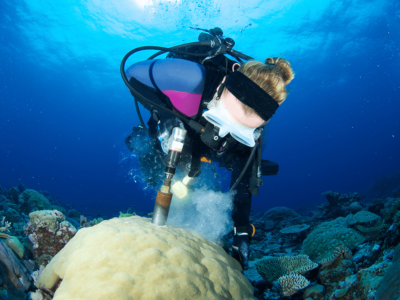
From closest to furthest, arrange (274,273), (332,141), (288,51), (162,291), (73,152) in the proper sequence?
(162,291), (274,273), (288,51), (332,141), (73,152)

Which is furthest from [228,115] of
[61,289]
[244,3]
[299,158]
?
[299,158]

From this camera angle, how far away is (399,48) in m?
27.0

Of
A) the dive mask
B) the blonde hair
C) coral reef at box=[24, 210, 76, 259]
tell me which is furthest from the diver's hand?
coral reef at box=[24, 210, 76, 259]

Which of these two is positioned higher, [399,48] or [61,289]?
[399,48]

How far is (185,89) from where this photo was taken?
288 cm

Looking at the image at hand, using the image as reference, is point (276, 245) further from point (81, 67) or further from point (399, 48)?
point (399, 48)

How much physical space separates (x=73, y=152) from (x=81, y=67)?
Answer: 84.3 m

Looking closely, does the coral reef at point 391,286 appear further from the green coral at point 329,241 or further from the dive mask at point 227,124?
the green coral at point 329,241

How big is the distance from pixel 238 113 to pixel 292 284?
2.19 meters

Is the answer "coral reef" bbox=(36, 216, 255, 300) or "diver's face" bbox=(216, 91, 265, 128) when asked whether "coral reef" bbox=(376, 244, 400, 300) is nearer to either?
"coral reef" bbox=(36, 216, 255, 300)

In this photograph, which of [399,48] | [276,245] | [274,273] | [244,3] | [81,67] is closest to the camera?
[274,273]

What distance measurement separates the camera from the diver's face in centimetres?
224

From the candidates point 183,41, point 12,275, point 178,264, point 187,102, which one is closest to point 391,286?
point 178,264

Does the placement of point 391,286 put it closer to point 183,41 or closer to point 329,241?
point 329,241
